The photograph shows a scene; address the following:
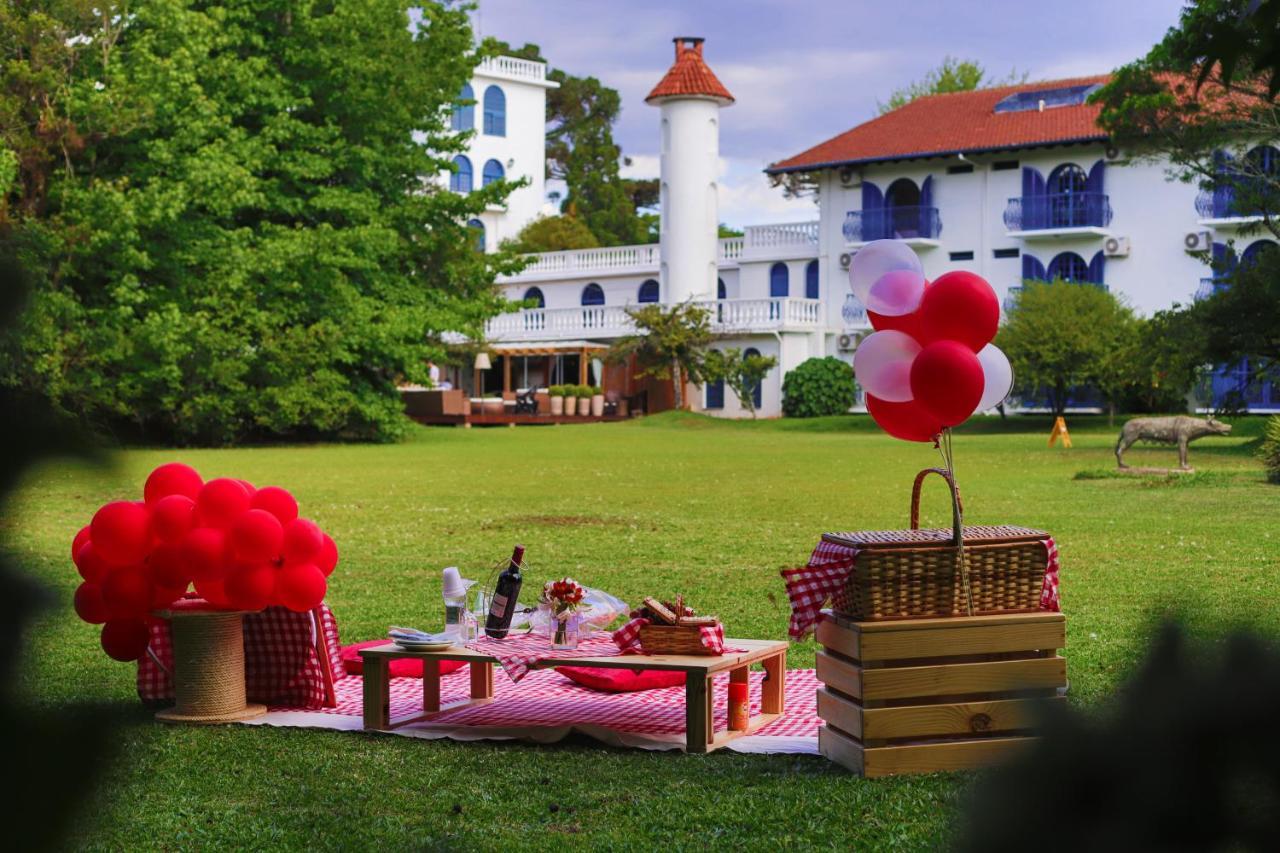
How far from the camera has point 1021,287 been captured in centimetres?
4031

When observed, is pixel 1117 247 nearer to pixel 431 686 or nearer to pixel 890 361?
pixel 431 686

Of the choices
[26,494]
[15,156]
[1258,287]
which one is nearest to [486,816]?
[26,494]

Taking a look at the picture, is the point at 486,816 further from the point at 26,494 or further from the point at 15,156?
the point at 15,156

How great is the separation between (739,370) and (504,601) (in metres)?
35.7

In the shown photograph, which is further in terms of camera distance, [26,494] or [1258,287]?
[1258,287]

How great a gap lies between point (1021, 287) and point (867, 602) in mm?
36945

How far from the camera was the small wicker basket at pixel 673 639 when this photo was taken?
5352mm

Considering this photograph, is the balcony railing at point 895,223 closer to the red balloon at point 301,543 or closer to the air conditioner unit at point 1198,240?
the air conditioner unit at point 1198,240

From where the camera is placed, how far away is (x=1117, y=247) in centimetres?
3853

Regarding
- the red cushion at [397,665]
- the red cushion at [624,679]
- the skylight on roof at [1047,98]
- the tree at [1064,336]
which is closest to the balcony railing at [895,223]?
the skylight on roof at [1047,98]

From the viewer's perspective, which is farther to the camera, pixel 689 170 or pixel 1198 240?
pixel 689 170

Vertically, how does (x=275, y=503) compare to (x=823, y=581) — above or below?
above

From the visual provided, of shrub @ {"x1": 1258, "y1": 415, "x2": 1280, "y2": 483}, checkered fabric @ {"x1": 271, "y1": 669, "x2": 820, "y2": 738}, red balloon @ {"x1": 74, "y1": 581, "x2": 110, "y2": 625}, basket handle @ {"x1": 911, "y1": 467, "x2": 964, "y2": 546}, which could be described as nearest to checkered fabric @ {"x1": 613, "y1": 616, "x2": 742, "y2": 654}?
checkered fabric @ {"x1": 271, "y1": 669, "x2": 820, "y2": 738}

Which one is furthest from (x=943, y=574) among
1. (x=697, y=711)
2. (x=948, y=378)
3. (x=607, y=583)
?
(x=607, y=583)
